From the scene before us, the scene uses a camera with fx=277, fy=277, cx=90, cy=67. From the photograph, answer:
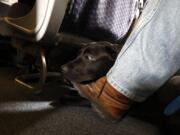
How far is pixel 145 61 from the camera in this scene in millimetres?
765

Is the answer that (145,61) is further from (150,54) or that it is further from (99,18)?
(99,18)

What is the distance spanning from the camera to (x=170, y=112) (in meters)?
0.82

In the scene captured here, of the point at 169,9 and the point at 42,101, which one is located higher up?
the point at 169,9

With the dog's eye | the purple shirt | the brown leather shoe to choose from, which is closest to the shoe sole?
the brown leather shoe

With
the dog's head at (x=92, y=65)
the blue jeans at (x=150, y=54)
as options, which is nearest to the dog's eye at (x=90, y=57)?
the dog's head at (x=92, y=65)

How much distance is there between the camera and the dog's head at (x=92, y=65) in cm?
90

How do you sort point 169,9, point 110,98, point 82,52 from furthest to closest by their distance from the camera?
1. point 82,52
2. point 110,98
3. point 169,9

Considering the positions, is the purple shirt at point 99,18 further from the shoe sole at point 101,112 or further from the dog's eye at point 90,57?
the shoe sole at point 101,112

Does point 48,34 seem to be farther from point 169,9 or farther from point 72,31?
point 169,9

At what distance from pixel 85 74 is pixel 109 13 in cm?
21

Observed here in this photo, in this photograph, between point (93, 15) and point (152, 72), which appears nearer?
point (152, 72)

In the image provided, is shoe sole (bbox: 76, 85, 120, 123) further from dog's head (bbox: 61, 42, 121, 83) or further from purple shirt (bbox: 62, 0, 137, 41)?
purple shirt (bbox: 62, 0, 137, 41)

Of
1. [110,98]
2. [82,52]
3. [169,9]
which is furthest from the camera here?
[82,52]

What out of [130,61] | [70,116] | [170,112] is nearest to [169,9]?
[130,61]
